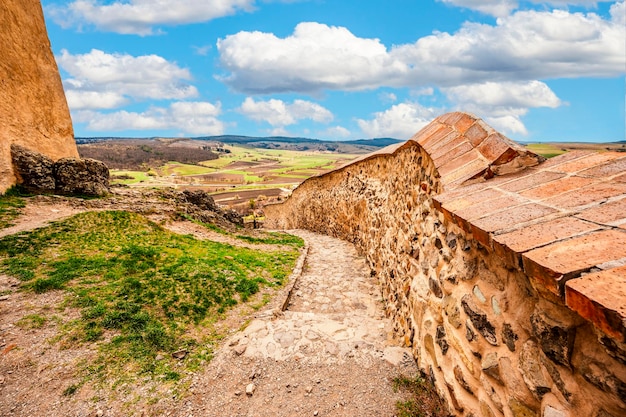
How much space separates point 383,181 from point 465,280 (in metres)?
4.78

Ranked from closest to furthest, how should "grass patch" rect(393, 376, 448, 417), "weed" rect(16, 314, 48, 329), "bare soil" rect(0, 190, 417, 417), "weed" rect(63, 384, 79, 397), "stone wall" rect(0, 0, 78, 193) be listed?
"grass patch" rect(393, 376, 448, 417)
"bare soil" rect(0, 190, 417, 417)
"weed" rect(63, 384, 79, 397)
"weed" rect(16, 314, 48, 329)
"stone wall" rect(0, 0, 78, 193)

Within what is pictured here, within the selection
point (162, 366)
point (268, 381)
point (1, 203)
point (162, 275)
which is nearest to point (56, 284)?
point (162, 275)

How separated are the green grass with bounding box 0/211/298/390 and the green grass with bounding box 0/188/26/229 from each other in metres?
1.19

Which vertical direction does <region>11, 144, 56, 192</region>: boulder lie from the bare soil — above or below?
above

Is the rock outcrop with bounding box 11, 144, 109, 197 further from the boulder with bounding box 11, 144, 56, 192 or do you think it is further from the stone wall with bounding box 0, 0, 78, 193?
the stone wall with bounding box 0, 0, 78, 193

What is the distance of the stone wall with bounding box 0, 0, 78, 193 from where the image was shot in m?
10.3

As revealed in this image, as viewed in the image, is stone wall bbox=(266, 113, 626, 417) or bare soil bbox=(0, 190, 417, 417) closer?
stone wall bbox=(266, 113, 626, 417)

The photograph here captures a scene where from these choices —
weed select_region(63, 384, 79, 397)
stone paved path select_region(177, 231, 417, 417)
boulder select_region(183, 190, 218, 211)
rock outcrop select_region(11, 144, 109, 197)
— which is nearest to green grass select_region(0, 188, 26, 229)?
rock outcrop select_region(11, 144, 109, 197)

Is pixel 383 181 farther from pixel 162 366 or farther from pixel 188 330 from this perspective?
pixel 162 366

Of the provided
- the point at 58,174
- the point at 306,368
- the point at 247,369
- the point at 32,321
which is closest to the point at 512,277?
the point at 306,368

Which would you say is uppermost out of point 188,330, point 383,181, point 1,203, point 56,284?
point 383,181

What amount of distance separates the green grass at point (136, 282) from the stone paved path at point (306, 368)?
0.55 m

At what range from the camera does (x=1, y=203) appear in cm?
902

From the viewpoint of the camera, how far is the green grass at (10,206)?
815 centimetres
